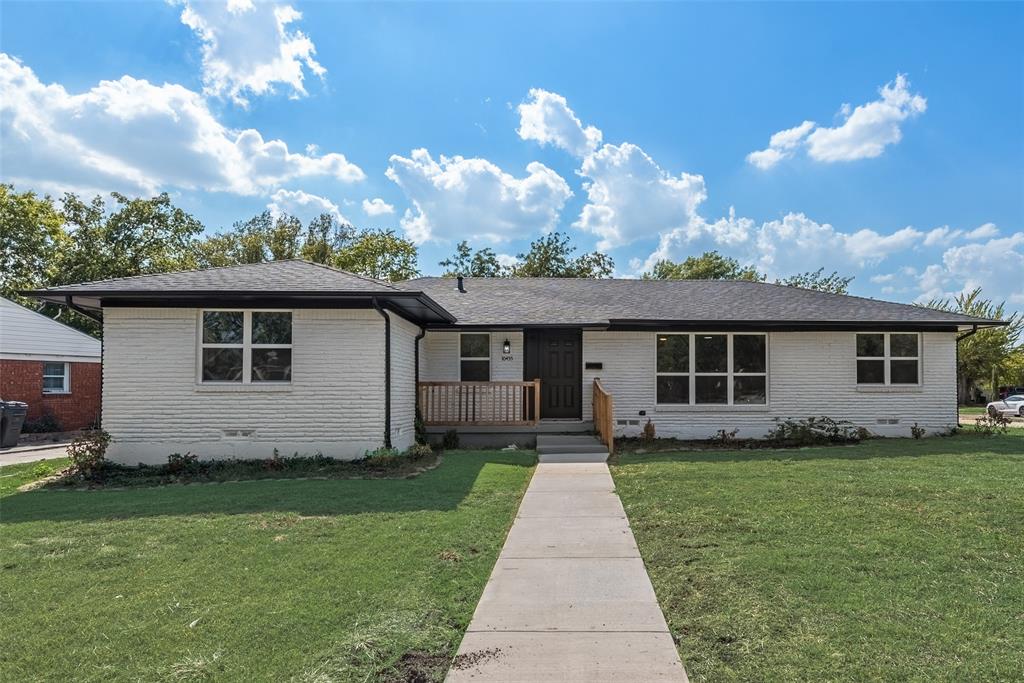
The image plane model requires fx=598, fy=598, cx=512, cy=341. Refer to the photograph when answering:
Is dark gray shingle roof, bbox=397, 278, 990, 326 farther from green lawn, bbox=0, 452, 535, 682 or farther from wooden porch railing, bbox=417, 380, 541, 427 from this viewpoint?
green lawn, bbox=0, 452, 535, 682

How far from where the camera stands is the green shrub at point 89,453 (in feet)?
30.5

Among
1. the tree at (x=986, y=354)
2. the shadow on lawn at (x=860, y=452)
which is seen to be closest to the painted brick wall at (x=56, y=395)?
the shadow on lawn at (x=860, y=452)

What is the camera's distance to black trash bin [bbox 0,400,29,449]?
13.8 metres

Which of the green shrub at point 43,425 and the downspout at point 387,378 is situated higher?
the downspout at point 387,378

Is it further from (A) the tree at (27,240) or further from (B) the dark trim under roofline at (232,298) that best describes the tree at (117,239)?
(B) the dark trim under roofline at (232,298)

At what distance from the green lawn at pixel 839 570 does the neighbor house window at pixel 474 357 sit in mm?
5585

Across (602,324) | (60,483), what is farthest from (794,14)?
(60,483)

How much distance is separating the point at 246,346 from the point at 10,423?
8.37 metres

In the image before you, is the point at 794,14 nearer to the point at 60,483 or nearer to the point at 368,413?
the point at 368,413

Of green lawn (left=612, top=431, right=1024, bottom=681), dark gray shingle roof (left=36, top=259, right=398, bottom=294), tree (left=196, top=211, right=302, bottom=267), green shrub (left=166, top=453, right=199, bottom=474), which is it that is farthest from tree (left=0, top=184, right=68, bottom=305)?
green lawn (left=612, top=431, right=1024, bottom=681)

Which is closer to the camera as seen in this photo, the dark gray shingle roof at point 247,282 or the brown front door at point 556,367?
the dark gray shingle roof at point 247,282

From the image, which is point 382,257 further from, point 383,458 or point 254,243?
point 383,458

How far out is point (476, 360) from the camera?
44.6ft

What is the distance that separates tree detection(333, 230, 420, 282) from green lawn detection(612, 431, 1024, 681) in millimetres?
27066
